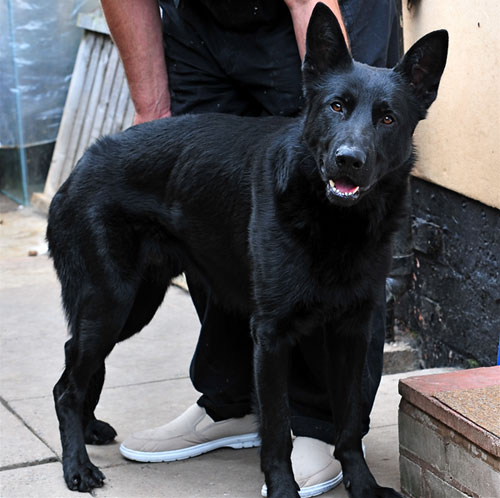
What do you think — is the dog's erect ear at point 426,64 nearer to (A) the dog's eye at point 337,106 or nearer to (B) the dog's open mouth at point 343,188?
(A) the dog's eye at point 337,106

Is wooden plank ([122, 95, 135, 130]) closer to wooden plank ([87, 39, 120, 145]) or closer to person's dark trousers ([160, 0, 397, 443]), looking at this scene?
wooden plank ([87, 39, 120, 145])

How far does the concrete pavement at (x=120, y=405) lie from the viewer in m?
3.27

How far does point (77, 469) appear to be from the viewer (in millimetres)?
3229

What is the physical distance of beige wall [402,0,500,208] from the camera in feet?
12.9

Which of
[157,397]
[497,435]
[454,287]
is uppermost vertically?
[497,435]

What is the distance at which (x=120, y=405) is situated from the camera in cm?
401

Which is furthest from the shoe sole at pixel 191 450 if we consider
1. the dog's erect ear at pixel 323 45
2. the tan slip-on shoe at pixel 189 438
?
the dog's erect ear at pixel 323 45

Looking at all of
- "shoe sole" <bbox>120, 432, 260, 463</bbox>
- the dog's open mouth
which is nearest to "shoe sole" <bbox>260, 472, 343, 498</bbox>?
"shoe sole" <bbox>120, 432, 260, 463</bbox>

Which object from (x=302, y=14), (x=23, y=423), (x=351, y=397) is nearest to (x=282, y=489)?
(x=351, y=397)

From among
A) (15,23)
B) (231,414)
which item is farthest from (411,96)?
(15,23)

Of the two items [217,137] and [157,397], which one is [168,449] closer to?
[157,397]

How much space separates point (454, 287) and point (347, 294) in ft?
5.20

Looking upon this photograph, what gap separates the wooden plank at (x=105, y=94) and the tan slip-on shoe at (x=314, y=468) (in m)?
4.33

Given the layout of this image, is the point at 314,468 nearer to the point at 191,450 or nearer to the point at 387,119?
the point at 191,450
